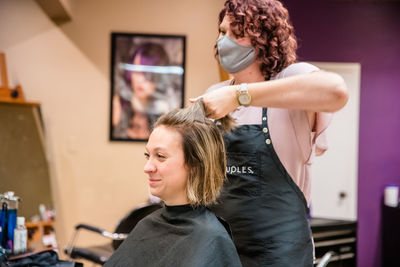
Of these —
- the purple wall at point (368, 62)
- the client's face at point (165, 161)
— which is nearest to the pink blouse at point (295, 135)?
the client's face at point (165, 161)

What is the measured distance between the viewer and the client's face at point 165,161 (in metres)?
1.29

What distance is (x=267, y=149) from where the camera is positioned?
1322mm

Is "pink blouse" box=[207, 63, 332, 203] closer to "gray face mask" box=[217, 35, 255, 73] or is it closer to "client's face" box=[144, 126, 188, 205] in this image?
"gray face mask" box=[217, 35, 255, 73]

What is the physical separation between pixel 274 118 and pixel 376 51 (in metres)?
3.55

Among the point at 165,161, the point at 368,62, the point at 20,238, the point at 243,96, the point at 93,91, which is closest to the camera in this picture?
the point at 243,96

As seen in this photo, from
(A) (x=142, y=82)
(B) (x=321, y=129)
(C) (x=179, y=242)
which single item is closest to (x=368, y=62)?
(A) (x=142, y=82)

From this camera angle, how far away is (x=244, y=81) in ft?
4.63

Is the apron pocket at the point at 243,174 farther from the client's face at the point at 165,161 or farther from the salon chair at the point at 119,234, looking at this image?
the salon chair at the point at 119,234

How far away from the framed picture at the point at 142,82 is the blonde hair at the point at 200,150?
295cm

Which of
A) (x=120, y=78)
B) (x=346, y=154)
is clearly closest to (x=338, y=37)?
(x=346, y=154)

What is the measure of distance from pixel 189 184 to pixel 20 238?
2.78 ft

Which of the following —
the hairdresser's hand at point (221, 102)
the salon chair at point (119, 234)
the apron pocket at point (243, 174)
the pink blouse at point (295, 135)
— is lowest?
the salon chair at point (119, 234)

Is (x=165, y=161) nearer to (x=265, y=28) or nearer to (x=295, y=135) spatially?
(x=295, y=135)

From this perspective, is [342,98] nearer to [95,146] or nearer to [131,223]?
[131,223]
